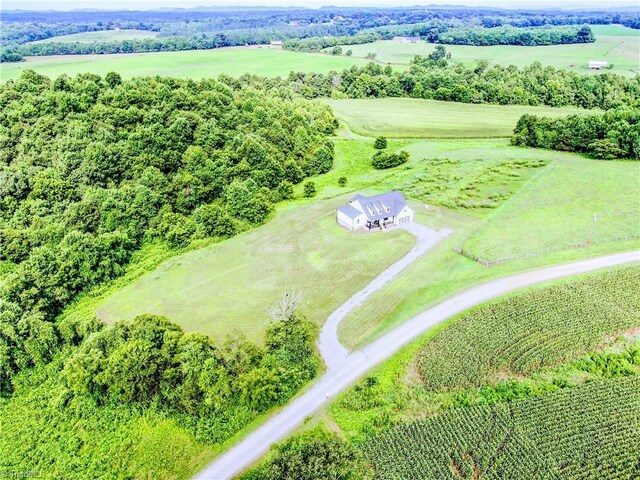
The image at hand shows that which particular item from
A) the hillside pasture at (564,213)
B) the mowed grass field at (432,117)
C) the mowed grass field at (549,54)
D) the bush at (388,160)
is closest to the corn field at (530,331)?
the hillside pasture at (564,213)

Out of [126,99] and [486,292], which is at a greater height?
[126,99]

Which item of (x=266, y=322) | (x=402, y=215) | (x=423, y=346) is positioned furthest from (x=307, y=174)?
(x=423, y=346)

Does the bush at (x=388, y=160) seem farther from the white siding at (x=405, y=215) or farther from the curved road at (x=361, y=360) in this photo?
the curved road at (x=361, y=360)

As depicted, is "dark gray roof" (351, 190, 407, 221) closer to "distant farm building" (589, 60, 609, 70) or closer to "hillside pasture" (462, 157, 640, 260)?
"hillside pasture" (462, 157, 640, 260)

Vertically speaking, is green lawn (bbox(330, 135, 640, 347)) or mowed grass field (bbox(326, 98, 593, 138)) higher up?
mowed grass field (bbox(326, 98, 593, 138))

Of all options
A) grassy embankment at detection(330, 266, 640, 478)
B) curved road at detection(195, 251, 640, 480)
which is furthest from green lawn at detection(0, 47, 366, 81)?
grassy embankment at detection(330, 266, 640, 478)

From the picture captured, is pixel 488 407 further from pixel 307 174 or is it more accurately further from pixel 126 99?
pixel 126 99
